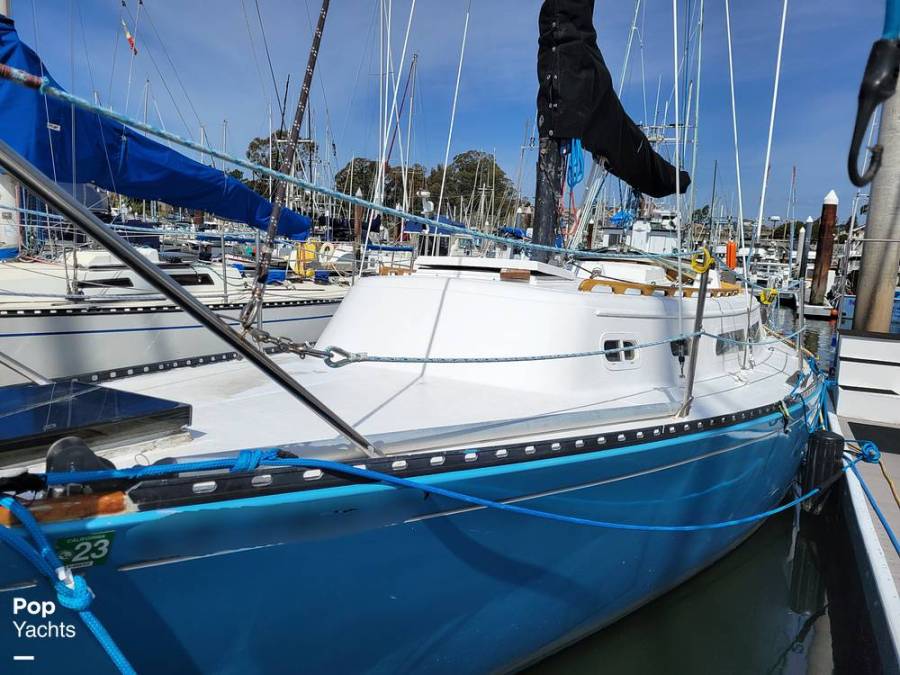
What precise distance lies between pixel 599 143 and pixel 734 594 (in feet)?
11.7

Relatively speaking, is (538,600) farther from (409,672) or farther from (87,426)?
(87,426)

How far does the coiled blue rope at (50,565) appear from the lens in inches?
62.9

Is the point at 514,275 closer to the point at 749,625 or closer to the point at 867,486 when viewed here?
the point at 749,625

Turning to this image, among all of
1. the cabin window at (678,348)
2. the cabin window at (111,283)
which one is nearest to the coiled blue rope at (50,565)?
the cabin window at (678,348)

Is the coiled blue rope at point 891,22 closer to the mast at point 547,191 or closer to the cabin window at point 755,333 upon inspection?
the mast at point 547,191

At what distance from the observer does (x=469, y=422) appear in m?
2.92

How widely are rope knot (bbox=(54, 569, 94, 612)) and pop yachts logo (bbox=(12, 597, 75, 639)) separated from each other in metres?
0.18

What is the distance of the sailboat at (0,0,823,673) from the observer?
6.03ft

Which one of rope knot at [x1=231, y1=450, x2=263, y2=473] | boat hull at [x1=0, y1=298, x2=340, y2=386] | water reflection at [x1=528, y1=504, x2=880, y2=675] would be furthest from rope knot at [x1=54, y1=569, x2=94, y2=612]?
boat hull at [x1=0, y1=298, x2=340, y2=386]

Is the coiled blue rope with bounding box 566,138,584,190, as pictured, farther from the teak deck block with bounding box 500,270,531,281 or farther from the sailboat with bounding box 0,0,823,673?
the teak deck block with bounding box 500,270,531,281

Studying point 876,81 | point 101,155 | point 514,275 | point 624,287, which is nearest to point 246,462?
point 876,81

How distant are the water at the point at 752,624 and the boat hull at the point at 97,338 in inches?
203

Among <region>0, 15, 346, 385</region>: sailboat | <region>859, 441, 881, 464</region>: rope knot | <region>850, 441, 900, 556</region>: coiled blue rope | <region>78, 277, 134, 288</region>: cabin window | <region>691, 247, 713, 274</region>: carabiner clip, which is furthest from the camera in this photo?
<region>78, 277, 134, 288</region>: cabin window

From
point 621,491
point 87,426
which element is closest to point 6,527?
point 87,426
